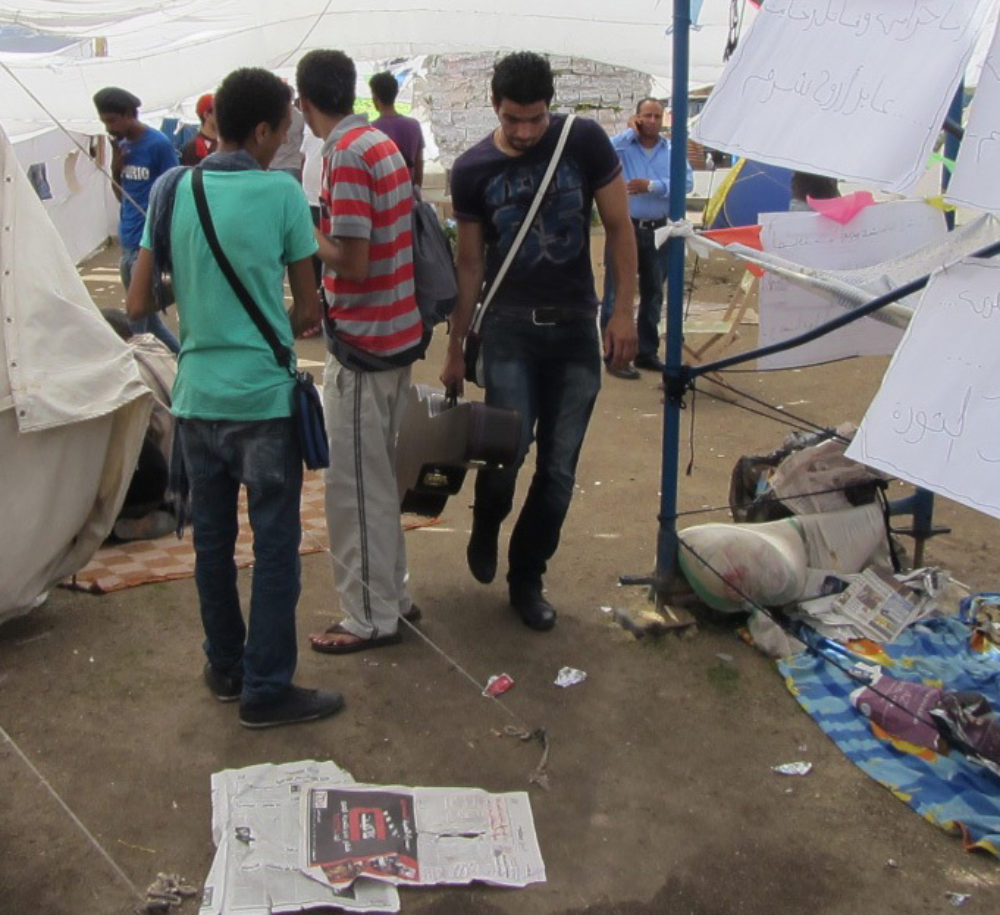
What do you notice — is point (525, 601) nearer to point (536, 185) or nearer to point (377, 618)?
point (377, 618)

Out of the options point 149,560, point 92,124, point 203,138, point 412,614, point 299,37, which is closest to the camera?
point 412,614

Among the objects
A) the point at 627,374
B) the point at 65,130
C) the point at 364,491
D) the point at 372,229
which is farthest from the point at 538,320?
the point at 627,374

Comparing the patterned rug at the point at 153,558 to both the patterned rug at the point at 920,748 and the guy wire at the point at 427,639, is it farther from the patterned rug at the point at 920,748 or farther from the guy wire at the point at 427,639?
the patterned rug at the point at 920,748

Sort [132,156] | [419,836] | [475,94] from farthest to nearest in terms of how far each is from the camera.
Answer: [475,94], [132,156], [419,836]

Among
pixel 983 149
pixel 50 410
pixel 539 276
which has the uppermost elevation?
pixel 983 149

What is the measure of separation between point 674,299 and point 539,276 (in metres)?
0.46

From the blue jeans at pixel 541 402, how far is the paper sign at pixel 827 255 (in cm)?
64

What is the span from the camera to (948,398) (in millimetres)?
2623

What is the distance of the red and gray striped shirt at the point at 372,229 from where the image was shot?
314 centimetres

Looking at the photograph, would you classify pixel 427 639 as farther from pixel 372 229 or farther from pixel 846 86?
pixel 846 86

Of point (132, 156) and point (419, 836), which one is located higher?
point (132, 156)

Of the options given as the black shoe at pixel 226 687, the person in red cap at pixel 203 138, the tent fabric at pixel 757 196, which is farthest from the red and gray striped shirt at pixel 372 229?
the tent fabric at pixel 757 196

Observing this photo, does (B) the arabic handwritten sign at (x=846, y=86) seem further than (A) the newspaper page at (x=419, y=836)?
Yes

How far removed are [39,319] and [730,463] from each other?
10.9 feet
